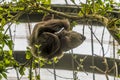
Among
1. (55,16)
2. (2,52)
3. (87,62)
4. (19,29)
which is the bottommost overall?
(87,62)

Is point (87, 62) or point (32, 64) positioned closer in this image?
point (32, 64)

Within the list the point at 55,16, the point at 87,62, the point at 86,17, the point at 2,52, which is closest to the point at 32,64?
the point at 2,52

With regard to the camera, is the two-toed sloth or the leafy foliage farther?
the leafy foliage

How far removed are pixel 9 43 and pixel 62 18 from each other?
13.0 inches

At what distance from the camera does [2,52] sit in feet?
7.10

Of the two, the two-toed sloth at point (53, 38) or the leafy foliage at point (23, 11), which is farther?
the leafy foliage at point (23, 11)

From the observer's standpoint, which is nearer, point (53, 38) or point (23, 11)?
point (53, 38)

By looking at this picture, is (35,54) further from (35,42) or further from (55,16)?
(55,16)

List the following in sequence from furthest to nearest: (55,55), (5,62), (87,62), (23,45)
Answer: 1. (23,45)
2. (87,62)
3. (5,62)
4. (55,55)

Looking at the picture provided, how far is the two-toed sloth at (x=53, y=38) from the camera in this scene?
1797 millimetres

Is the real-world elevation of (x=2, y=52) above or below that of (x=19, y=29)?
above

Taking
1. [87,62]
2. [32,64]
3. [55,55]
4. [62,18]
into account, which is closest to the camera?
[55,55]

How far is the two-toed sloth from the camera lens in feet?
5.90

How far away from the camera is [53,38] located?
5.83 feet
